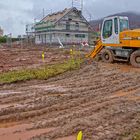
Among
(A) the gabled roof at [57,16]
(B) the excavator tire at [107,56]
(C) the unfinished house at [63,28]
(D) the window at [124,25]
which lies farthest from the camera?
(A) the gabled roof at [57,16]

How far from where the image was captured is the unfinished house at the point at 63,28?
5919 cm

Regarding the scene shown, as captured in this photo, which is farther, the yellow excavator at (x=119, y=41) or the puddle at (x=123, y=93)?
the yellow excavator at (x=119, y=41)

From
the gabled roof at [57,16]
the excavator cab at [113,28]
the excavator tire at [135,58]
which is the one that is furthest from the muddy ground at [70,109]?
the gabled roof at [57,16]

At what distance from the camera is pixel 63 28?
60.8 meters

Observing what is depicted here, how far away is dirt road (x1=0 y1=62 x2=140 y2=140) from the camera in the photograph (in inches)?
270

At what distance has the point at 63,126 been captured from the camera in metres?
7.20

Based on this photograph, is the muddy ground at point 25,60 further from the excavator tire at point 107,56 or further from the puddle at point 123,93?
the puddle at point 123,93

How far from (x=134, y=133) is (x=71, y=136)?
4.24ft

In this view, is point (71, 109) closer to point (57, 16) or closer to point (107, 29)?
point (107, 29)

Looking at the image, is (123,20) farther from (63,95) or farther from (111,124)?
(111,124)

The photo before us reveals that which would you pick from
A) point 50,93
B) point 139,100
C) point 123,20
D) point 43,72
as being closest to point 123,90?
point 139,100

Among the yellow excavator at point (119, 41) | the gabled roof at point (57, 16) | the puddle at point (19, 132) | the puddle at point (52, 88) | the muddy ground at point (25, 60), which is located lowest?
the puddle at point (19, 132)

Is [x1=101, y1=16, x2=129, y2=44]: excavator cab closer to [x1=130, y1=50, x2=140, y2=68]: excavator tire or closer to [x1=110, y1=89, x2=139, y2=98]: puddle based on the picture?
[x1=130, y1=50, x2=140, y2=68]: excavator tire

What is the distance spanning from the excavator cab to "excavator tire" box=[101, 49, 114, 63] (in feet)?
1.99
